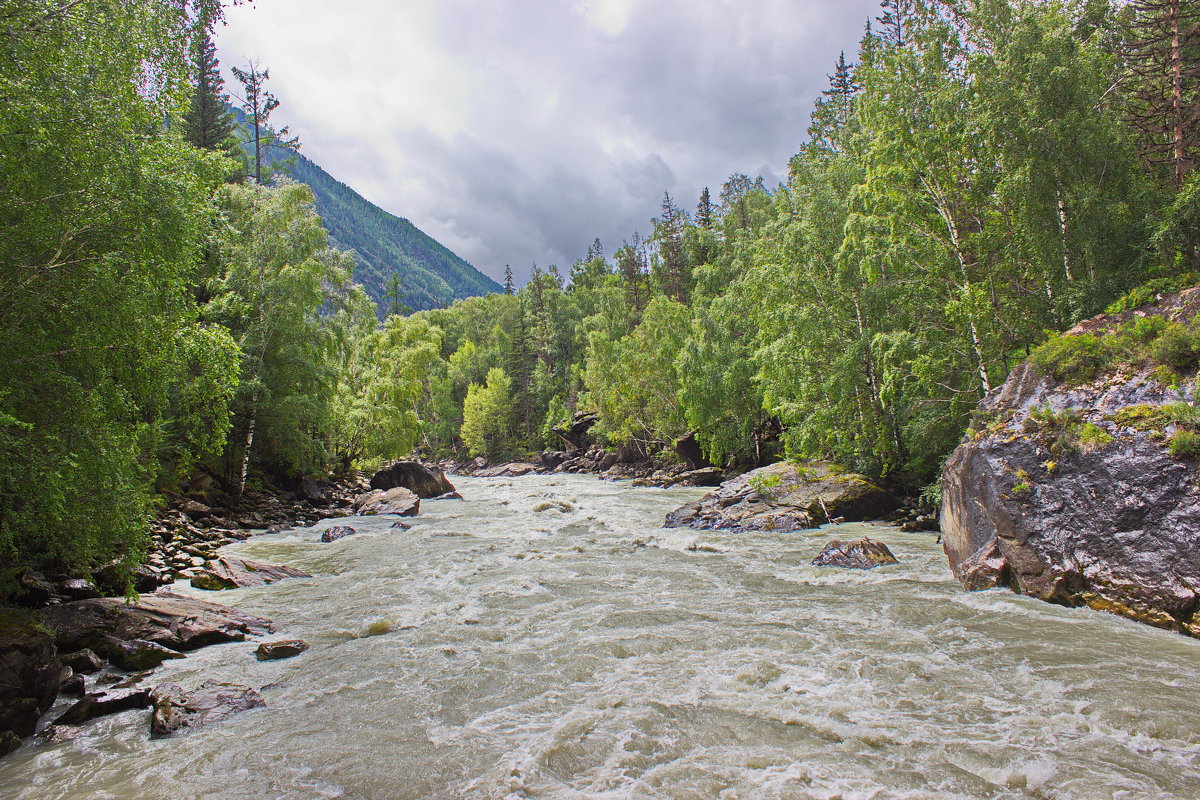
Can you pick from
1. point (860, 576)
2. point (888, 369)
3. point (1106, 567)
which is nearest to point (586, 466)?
point (888, 369)

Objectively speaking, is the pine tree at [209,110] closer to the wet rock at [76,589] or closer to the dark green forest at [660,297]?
the dark green forest at [660,297]

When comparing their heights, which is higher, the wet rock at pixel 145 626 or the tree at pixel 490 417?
the tree at pixel 490 417

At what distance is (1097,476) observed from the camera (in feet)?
28.2

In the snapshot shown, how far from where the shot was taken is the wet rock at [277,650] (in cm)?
792

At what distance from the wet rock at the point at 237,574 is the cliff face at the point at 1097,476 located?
45.3 ft

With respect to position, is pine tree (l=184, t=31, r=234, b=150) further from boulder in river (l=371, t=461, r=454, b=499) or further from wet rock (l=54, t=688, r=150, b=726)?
wet rock (l=54, t=688, r=150, b=726)

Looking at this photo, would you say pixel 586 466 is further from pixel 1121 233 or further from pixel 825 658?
pixel 825 658

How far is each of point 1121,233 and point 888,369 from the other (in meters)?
6.27

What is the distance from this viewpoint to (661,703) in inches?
243

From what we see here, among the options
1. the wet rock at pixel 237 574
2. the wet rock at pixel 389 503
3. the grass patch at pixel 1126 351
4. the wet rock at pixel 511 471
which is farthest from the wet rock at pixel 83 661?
the wet rock at pixel 511 471

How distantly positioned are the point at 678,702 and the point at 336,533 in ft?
51.5

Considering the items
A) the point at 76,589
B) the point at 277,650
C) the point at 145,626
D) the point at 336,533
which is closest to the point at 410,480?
the point at 336,533

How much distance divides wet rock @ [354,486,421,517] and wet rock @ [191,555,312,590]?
33.6 feet

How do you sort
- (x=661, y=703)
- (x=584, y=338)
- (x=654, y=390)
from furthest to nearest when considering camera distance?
(x=584, y=338) < (x=654, y=390) < (x=661, y=703)
